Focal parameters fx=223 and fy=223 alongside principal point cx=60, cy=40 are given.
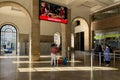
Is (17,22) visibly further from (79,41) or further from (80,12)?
(79,41)

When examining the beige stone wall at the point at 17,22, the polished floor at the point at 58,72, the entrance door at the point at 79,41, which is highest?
the beige stone wall at the point at 17,22

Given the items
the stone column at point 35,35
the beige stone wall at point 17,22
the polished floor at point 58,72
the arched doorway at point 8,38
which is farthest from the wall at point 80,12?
the arched doorway at point 8,38

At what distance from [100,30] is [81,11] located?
3.43 metres

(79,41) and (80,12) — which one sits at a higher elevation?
(80,12)

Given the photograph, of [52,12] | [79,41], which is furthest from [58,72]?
[79,41]

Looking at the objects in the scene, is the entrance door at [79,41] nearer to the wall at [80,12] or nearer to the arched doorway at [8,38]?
the wall at [80,12]

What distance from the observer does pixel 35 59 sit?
68.9 feet

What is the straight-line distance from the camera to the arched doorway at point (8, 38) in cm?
3553

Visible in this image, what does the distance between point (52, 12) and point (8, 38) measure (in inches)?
682

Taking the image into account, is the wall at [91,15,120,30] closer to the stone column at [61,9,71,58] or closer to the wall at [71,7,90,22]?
the wall at [71,7,90,22]

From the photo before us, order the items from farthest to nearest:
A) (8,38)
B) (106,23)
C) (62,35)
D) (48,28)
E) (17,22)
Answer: (8,38) → (48,28) → (17,22) → (106,23) → (62,35)

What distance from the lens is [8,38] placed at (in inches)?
1476

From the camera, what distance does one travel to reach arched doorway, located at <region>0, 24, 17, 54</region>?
35531 mm

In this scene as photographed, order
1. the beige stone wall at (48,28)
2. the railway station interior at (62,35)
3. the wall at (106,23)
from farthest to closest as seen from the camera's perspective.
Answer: the beige stone wall at (48,28)
the wall at (106,23)
the railway station interior at (62,35)
